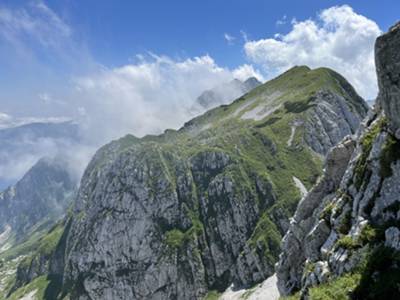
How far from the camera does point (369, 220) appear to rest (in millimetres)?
35625

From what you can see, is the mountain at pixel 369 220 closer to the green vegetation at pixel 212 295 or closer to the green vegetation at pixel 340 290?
the green vegetation at pixel 340 290

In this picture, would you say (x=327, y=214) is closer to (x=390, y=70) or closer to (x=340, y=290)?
(x=340, y=290)

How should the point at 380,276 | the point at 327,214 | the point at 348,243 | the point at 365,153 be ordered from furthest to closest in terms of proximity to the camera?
1. the point at 327,214
2. the point at 365,153
3. the point at 348,243
4. the point at 380,276

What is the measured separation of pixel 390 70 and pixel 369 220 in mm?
15625

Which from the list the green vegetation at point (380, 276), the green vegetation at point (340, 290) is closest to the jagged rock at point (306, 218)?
the green vegetation at point (340, 290)

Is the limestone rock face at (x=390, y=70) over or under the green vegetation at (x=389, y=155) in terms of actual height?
over

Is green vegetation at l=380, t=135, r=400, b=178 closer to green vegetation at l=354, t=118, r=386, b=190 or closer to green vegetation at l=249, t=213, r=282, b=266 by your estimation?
green vegetation at l=354, t=118, r=386, b=190

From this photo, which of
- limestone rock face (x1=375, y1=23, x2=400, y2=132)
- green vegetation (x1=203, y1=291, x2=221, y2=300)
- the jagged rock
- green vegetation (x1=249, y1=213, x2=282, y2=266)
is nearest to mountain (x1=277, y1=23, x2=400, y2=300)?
limestone rock face (x1=375, y1=23, x2=400, y2=132)

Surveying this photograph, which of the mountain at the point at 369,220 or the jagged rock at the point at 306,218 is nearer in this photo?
the mountain at the point at 369,220

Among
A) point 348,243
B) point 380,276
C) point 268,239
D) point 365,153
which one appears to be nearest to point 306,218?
point 365,153

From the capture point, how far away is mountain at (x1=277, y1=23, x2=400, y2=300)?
29500 millimetres

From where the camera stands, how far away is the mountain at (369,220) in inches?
1161

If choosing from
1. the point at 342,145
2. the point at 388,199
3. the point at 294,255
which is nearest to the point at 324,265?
the point at 388,199

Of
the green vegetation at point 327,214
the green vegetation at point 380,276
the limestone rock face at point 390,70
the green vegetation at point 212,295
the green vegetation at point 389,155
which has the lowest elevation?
the green vegetation at point 380,276
